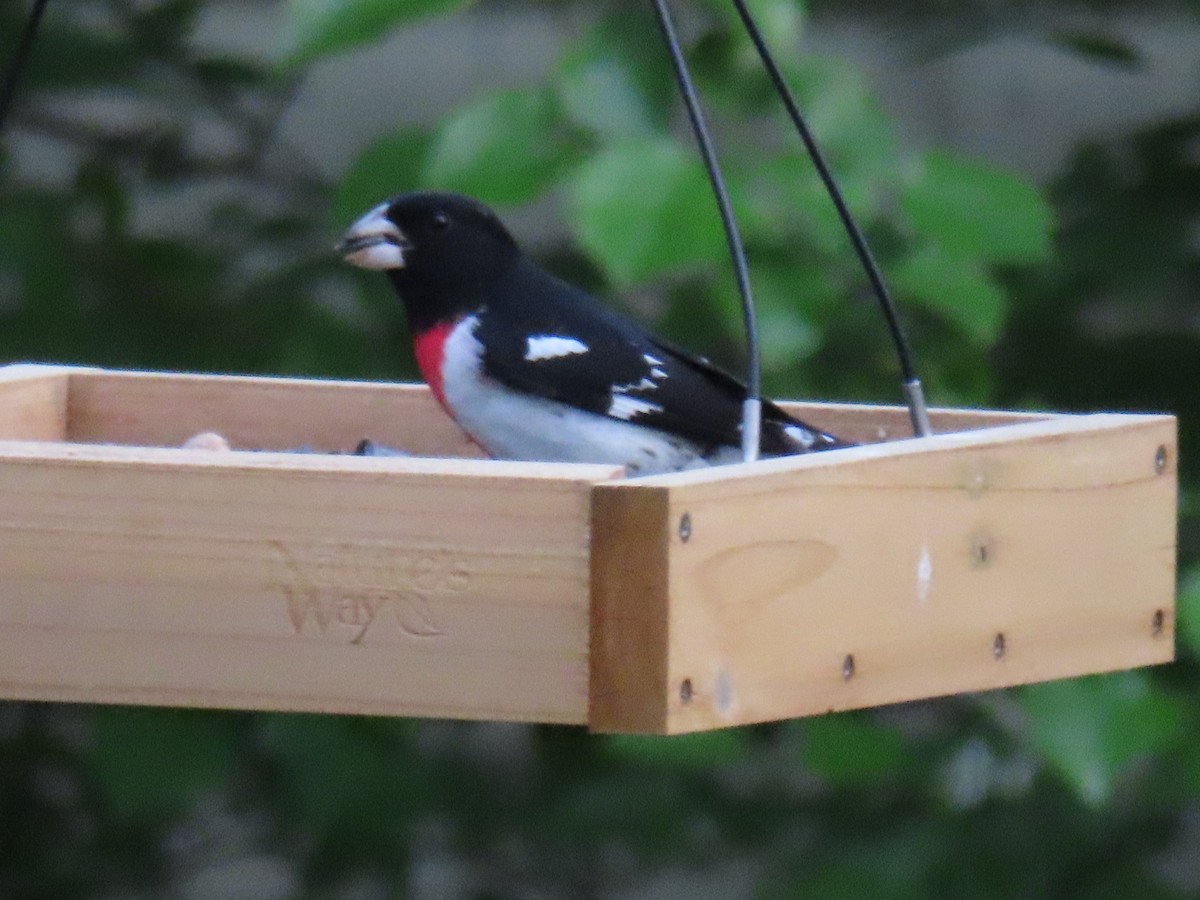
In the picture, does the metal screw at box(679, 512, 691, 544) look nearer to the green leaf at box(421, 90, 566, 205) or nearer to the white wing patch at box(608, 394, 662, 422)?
the white wing patch at box(608, 394, 662, 422)

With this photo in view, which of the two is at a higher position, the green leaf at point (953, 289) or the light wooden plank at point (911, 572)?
the green leaf at point (953, 289)

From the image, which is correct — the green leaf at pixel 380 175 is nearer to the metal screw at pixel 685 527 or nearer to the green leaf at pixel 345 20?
the green leaf at pixel 345 20

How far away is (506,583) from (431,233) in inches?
43.6

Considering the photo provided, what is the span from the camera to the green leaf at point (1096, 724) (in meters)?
2.96

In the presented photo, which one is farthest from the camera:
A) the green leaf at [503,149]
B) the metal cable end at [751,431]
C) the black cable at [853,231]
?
the green leaf at [503,149]

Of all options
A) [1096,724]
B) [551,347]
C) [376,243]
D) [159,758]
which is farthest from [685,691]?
[159,758]

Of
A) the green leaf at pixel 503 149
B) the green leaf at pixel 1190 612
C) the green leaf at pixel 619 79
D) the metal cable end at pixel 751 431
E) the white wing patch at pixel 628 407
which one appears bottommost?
the green leaf at pixel 1190 612

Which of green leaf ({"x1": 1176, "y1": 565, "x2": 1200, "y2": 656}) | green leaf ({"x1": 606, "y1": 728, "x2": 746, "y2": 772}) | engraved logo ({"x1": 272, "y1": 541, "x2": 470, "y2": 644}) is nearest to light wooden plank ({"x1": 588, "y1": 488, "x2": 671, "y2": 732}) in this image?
engraved logo ({"x1": 272, "y1": 541, "x2": 470, "y2": 644})

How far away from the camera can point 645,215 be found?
2.65m

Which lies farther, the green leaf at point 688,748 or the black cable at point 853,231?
the green leaf at point 688,748

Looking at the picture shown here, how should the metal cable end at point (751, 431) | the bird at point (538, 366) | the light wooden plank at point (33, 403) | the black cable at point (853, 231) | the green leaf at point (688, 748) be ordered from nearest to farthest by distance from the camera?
1. the metal cable end at point (751, 431)
2. the black cable at point (853, 231)
3. the bird at point (538, 366)
4. the light wooden plank at point (33, 403)
5. the green leaf at point (688, 748)

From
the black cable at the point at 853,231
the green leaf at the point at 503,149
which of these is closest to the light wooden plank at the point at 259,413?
the green leaf at the point at 503,149

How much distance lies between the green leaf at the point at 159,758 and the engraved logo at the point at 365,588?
1641mm

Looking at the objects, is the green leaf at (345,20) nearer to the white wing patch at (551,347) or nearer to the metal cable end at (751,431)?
the white wing patch at (551,347)
